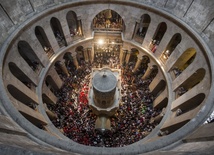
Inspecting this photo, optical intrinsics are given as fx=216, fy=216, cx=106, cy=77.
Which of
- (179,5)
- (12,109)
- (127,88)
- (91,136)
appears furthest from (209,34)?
(12,109)

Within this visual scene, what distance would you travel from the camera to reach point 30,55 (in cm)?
2198

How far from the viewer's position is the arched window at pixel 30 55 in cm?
2098

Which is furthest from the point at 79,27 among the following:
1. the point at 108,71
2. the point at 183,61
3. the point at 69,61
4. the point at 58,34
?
the point at 183,61

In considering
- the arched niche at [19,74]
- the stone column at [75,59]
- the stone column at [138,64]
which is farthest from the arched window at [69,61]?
the stone column at [138,64]

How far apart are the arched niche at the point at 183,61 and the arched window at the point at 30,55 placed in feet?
44.7

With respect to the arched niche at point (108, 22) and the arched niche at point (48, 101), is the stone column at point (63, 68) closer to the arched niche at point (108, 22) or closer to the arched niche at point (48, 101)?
the arched niche at point (48, 101)

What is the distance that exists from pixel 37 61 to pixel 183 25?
14.6 m

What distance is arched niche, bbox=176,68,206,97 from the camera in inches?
749

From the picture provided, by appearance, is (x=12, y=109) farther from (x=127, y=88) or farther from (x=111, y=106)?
(x=127, y=88)

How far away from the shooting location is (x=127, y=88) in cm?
2531

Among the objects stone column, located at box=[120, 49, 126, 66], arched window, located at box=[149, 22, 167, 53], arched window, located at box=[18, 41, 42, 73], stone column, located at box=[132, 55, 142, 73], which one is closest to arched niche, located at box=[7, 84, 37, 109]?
arched window, located at box=[18, 41, 42, 73]

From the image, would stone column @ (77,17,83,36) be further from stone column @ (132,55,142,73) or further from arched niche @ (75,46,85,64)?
stone column @ (132,55,142,73)

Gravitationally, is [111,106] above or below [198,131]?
above

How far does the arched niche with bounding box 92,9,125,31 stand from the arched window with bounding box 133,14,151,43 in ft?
5.71
